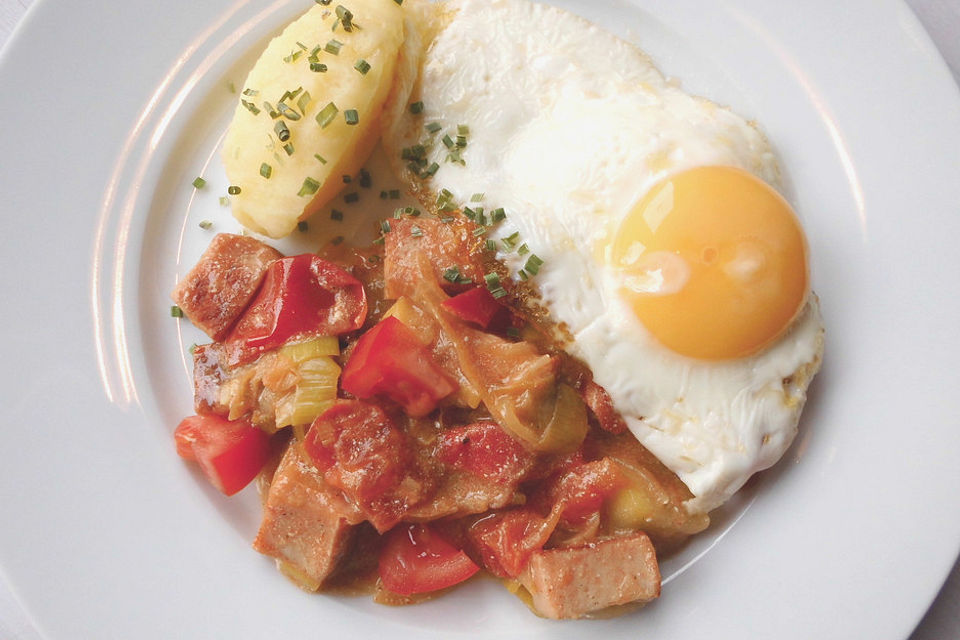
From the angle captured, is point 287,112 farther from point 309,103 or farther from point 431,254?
point 431,254

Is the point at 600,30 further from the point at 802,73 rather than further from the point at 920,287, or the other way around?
the point at 920,287

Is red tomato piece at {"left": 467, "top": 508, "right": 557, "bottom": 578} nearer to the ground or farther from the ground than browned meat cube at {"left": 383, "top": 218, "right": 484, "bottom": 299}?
nearer to the ground

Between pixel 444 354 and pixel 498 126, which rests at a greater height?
pixel 498 126

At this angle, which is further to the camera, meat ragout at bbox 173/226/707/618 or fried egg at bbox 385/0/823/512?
meat ragout at bbox 173/226/707/618

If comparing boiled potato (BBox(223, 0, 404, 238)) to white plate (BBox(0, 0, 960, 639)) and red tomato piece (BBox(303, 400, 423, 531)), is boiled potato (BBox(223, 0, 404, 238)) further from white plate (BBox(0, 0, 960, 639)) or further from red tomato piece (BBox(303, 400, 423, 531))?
red tomato piece (BBox(303, 400, 423, 531))

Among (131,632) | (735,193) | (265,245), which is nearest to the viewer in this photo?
(735,193)

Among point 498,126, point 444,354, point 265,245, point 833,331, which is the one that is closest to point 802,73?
point 833,331

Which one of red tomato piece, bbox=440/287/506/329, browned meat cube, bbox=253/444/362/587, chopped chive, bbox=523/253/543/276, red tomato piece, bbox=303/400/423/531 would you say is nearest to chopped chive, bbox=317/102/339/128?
red tomato piece, bbox=440/287/506/329

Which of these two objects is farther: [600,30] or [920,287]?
[600,30]
